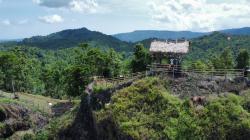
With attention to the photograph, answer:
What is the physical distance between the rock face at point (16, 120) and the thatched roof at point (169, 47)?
89.7ft

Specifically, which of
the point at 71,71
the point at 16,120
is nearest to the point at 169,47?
the point at 16,120

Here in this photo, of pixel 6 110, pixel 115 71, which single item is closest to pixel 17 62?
pixel 115 71

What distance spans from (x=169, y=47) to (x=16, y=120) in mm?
33407

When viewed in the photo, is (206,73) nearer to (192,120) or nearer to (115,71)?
(192,120)

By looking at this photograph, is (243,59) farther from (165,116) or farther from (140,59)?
(165,116)

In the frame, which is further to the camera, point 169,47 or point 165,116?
point 169,47

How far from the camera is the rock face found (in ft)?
222

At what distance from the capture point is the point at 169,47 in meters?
47.8

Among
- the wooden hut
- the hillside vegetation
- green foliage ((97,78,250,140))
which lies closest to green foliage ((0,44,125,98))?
the wooden hut

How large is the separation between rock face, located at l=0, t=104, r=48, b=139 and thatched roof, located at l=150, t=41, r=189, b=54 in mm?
27346

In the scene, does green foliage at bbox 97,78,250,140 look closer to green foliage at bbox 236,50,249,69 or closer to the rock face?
the rock face

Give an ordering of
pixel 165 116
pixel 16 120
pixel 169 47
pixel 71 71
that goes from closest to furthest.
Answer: pixel 165 116 < pixel 169 47 < pixel 16 120 < pixel 71 71

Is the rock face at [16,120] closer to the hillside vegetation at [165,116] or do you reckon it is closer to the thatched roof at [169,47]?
the hillside vegetation at [165,116]

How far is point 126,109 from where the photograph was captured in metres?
43.3
